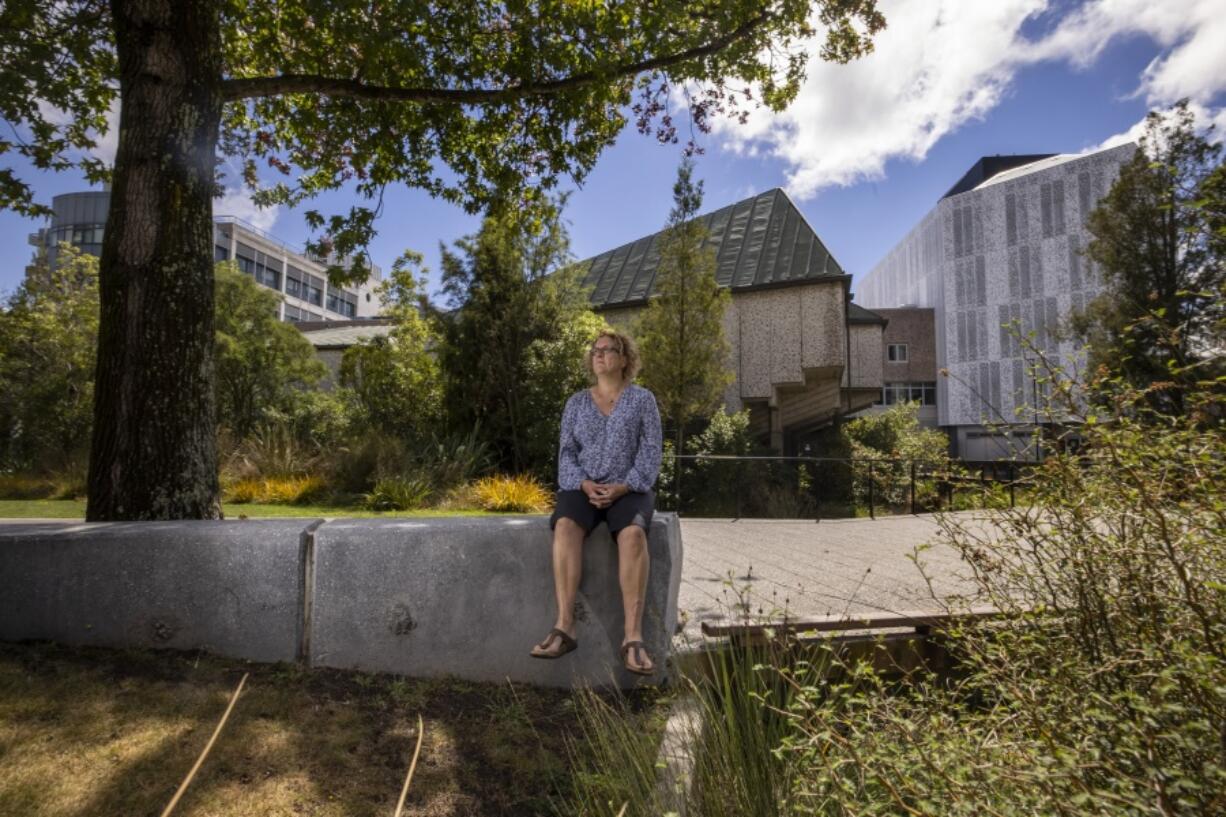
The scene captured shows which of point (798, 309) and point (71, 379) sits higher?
point (798, 309)

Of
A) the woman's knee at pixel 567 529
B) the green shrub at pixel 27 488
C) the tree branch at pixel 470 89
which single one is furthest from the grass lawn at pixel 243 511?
the woman's knee at pixel 567 529

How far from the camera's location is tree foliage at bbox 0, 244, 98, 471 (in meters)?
15.4

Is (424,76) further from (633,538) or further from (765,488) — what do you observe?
(765,488)

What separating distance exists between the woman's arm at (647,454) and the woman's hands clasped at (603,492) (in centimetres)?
5

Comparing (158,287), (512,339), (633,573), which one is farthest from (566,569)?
(512,339)

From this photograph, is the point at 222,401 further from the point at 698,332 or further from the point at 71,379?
the point at 698,332

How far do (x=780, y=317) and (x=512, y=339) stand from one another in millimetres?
10378

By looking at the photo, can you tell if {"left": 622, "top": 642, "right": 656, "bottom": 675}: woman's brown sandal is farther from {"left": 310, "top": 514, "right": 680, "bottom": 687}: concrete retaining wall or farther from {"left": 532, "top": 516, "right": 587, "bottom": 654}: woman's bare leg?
{"left": 532, "top": 516, "right": 587, "bottom": 654}: woman's bare leg

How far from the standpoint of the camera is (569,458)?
3559 mm

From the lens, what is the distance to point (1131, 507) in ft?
6.52

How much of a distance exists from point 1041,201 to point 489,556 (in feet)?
154

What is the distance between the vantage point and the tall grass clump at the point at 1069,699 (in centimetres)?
148

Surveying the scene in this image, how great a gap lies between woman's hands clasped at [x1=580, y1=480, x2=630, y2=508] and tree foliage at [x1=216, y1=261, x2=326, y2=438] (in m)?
15.6

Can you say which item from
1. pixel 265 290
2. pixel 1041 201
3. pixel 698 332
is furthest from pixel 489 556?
pixel 1041 201
